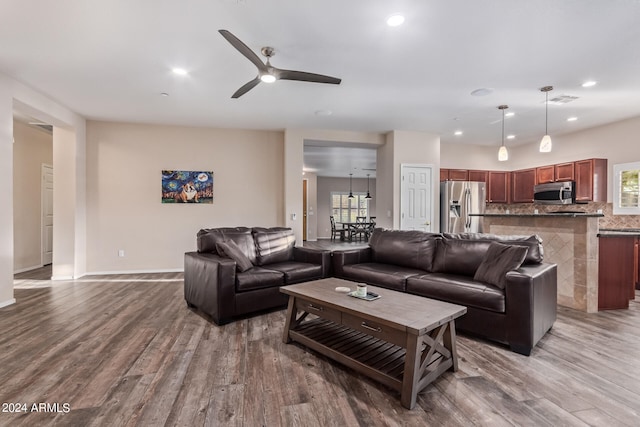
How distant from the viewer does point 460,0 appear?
231 cm

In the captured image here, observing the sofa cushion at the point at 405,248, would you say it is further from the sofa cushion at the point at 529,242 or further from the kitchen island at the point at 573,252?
the kitchen island at the point at 573,252

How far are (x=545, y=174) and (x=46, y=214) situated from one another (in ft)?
34.7

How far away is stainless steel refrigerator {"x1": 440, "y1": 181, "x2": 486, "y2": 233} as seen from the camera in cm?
648

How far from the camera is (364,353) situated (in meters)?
2.28

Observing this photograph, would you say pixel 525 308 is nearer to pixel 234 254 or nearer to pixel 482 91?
pixel 234 254

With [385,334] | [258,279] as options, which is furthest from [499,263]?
[258,279]

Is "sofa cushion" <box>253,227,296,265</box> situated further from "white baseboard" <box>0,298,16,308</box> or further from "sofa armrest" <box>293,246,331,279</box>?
"white baseboard" <box>0,298,16,308</box>

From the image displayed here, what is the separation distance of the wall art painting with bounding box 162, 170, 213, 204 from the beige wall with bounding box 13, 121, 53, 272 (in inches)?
108

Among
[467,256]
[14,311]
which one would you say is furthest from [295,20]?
[14,311]

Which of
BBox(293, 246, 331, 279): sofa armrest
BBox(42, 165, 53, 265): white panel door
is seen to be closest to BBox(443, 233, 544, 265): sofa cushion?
BBox(293, 246, 331, 279): sofa armrest

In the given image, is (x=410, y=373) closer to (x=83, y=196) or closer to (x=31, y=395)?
(x=31, y=395)

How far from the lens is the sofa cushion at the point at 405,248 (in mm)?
3656

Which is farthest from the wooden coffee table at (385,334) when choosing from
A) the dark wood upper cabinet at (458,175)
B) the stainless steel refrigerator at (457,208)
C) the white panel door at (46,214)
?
the white panel door at (46,214)

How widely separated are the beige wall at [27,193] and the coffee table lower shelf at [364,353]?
6.24 metres
